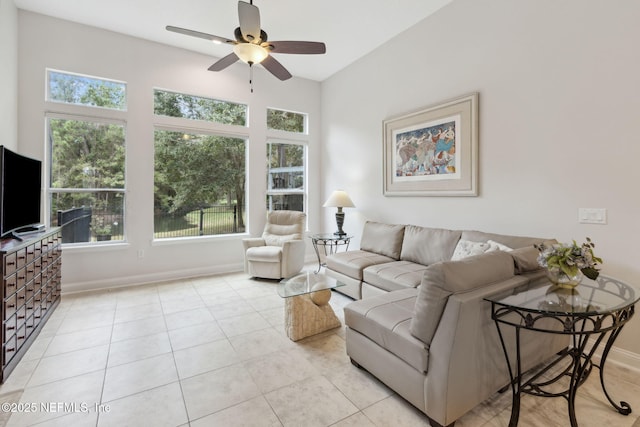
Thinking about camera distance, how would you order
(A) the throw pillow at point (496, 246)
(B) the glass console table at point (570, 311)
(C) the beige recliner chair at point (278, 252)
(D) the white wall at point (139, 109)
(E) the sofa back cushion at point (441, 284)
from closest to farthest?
(B) the glass console table at point (570, 311) < (E) the sofa back cushion at point (441, 284) < (A) the throw pillow at point (496, 246) < (D) the white wall at point (139, 109) < (C) the beige recliner chair at point (278, 252)

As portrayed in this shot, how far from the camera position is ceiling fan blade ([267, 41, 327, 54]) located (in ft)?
8.77

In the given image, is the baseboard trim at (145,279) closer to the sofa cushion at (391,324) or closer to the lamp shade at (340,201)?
the lamp shade at (340,201)

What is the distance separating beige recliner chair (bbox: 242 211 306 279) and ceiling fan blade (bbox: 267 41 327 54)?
2437 mm

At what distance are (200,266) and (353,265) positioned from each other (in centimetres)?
259

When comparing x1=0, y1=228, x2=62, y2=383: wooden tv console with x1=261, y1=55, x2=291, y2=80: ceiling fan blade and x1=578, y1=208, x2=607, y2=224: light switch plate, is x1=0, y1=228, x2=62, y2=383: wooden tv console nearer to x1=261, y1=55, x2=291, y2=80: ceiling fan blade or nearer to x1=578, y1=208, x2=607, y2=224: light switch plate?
x1=261, y1=55, x2=291, y2=80: ceiling fan blade

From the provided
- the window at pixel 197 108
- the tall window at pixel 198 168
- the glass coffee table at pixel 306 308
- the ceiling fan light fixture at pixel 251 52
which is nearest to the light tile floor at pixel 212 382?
the glass coffee table at pixel 306 308

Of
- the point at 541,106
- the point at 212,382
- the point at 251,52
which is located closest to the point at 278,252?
the point at 212,382

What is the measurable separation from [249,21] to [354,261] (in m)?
2.59

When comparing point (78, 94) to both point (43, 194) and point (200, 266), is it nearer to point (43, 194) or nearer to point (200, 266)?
point (43, 194)

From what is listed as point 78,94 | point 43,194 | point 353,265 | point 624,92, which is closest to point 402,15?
point 624,92

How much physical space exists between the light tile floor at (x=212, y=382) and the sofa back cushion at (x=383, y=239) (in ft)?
4.37

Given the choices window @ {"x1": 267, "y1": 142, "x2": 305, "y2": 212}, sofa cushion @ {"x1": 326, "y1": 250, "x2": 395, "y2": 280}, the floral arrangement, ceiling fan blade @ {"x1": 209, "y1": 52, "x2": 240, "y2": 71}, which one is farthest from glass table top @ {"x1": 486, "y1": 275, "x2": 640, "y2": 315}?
window @ {"x1": 267, "y1": 142, "x2": 305, "y2": 212}

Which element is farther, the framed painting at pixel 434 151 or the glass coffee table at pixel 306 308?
the framed painting at pixel 434 151

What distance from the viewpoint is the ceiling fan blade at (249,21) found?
2.24 m
